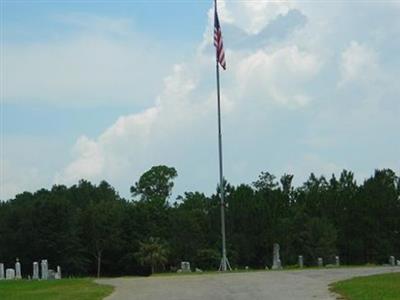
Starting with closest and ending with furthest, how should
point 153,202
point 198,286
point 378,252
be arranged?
1. point 198,286
2. point 378,252
3. point 153,202

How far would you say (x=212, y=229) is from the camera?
85.6 m

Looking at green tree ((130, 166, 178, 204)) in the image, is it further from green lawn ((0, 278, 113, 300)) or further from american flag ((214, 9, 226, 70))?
green lawn ((0, 278, 113, 300))

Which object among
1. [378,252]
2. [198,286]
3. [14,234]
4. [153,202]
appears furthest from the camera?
[153,202]

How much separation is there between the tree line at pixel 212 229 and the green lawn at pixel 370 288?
178ft

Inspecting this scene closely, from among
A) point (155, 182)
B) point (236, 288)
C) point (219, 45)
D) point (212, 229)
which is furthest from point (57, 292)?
point (155, 182)

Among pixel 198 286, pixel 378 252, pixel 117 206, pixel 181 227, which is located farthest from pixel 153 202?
pixel 198 286

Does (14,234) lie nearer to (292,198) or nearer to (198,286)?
(292,198)

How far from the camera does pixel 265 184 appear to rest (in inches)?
4060

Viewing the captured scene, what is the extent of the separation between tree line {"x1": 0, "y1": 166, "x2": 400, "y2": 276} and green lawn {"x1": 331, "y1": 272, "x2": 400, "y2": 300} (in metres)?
54.3

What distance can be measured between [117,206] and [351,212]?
2919cm

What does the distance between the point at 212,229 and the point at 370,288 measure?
214 ft

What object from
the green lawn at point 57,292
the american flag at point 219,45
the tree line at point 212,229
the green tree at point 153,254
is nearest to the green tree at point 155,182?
the tree line at point 212,229

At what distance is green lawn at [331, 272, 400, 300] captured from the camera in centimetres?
1834

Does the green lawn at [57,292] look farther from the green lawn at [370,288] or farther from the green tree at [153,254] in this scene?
the green tree at [153,254]
